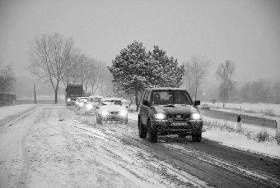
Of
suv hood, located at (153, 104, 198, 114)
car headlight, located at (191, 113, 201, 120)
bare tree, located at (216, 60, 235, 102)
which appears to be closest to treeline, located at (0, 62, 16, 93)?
suv hood, located at (153, 104, 198, 114)

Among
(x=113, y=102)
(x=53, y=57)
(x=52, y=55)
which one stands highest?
(x=52, y=55)

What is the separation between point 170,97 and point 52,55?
2584 inches

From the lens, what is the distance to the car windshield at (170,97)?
40.5 feet

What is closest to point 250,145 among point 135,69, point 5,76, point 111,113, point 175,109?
point 175,109

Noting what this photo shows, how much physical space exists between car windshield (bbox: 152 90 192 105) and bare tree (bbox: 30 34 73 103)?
63518 millimetres

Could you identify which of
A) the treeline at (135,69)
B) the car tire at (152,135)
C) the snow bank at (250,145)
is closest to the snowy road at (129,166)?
the snow bank at (250,145)

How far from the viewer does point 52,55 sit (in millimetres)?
73688

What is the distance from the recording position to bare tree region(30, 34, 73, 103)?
73000 millimetres

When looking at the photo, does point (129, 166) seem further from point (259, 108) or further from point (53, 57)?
point (53, 57)

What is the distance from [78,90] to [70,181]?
47.3m

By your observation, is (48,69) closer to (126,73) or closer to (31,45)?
(31,45)

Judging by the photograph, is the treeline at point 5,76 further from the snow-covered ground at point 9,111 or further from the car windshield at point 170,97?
the car windshield at point 170,97

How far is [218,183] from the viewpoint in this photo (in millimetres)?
5496

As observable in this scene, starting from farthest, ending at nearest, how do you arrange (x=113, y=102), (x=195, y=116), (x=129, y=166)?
(x=113, y=102)
(x=195, y=116)
(x=129, y=166)
